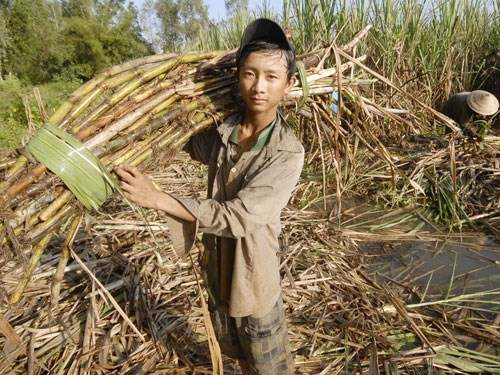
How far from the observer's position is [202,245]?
1.43 m

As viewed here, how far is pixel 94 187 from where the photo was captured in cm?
96

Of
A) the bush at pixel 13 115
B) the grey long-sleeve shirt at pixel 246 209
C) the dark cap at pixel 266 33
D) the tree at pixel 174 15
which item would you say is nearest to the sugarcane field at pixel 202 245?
the grey long-sleeve shirt at pixel 246 209

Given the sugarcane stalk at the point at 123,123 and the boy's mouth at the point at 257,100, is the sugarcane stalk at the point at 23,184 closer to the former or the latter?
the sugarcane stalk at the point at 123,123

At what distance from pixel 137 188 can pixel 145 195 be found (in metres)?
0.04

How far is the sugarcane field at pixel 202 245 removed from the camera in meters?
1.04

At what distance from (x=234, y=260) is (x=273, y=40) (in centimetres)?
81

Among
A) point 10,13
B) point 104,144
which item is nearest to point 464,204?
point 104,144

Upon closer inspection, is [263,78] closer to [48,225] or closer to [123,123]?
[123,123]

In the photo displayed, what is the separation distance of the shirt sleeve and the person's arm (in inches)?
1.0

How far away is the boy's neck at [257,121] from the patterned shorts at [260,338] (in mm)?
750

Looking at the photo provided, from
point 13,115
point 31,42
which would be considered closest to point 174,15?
point 31,42

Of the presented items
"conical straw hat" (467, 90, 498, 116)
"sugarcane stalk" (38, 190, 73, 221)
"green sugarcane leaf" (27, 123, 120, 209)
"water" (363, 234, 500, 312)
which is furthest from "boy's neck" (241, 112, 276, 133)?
"conical straw hat" (467, 90, 498, 116)

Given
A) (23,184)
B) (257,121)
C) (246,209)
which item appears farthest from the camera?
(257,121)

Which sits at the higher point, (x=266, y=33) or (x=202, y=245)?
→ (x=266, y=33)
